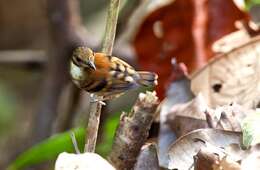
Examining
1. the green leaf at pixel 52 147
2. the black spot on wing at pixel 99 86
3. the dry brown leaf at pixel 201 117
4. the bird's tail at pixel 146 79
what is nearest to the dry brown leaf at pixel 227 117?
the dry brown leaf at pixel 201 117

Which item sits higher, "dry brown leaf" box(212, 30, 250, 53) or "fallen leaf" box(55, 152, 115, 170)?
"dry brown leaf" box(212, 30, 250, 53)

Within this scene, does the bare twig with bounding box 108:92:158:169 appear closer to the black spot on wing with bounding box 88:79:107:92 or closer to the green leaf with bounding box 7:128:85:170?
the black spot on wing with bounding box 88:79:107:92

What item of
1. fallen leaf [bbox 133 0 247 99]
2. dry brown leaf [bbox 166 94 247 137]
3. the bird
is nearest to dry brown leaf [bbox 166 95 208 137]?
dry brown leaf [bbox 166 94 247 137]

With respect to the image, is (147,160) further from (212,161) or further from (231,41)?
(231,41)

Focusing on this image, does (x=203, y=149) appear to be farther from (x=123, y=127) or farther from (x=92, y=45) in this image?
(x=92, y=45)

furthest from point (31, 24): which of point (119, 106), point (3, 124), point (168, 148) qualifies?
point (168, 148)

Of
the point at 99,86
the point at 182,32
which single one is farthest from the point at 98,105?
the point at 182,32
